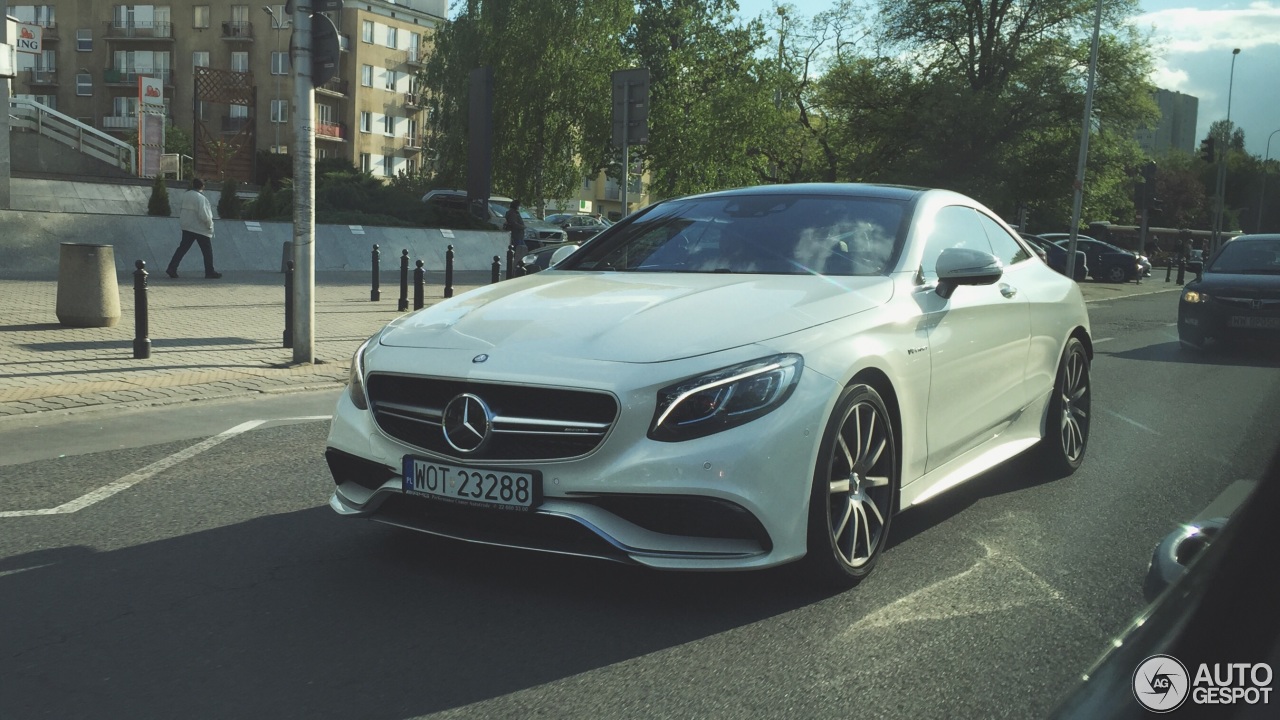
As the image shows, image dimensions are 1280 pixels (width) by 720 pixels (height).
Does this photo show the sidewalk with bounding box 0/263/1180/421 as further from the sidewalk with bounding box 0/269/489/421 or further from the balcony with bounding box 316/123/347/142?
the balcony with bounding box 316/123/347/142

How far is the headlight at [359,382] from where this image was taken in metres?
4.31

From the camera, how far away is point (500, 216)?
3341cm

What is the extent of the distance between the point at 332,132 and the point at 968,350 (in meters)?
74.6

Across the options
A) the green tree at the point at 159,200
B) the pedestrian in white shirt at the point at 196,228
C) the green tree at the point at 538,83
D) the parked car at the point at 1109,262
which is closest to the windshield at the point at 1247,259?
the pedestrian in white shirt at the point at 196,228

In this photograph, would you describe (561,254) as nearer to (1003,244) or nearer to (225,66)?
(1003,244)

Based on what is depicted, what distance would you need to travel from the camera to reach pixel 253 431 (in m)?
7.51

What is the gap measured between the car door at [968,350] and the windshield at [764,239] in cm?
24

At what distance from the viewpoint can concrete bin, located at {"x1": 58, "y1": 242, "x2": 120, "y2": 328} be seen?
40.3 ft

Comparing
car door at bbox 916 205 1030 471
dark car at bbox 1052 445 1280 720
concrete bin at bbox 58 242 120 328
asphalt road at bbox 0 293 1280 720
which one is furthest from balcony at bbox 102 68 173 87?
dark car at bbox 1052 445 1280 720

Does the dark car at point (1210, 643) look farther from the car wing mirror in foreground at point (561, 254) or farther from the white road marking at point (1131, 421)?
the white road marking at point (1131, 421)

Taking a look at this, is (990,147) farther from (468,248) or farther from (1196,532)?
(1196,532)

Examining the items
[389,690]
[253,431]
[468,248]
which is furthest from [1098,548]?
[468,248]

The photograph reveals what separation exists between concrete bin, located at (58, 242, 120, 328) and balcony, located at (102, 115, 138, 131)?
72935 millimetres

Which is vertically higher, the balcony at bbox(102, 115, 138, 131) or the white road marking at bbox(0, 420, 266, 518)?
the balcony at bbox(102, 115, 138, 131)
